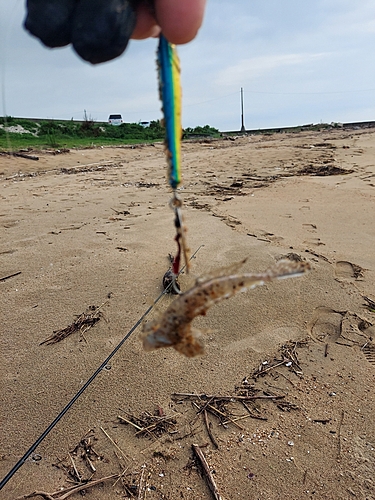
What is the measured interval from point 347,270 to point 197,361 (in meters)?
1.49

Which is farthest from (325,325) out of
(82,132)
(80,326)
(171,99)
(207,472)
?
(82,132)

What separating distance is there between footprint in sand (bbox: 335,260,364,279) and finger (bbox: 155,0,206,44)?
8.22 ft

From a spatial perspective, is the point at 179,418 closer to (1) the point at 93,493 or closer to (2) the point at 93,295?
(1) the point at 93,493

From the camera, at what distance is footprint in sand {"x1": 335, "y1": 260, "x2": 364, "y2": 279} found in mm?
2873

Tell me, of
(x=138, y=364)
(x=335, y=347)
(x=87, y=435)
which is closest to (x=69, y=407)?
(x=87, y=435)

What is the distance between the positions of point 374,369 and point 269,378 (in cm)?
52

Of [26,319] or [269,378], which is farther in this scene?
[26,319]

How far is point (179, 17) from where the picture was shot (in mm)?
639

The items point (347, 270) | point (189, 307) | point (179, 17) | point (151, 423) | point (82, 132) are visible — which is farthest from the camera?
point (82, 132)

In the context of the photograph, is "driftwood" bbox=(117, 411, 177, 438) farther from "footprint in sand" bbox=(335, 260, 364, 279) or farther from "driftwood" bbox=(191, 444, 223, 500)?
"footprint in sand" bbox=(335, 260, 364, 279)

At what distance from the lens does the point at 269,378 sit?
1.97 m

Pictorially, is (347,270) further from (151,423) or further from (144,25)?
(144,25)

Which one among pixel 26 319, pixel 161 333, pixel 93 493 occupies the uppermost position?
pixel 161 333

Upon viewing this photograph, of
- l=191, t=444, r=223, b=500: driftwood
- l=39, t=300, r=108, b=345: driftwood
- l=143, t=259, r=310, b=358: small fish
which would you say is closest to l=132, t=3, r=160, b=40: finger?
l=143, t=259, r=310, b=358: small fish
